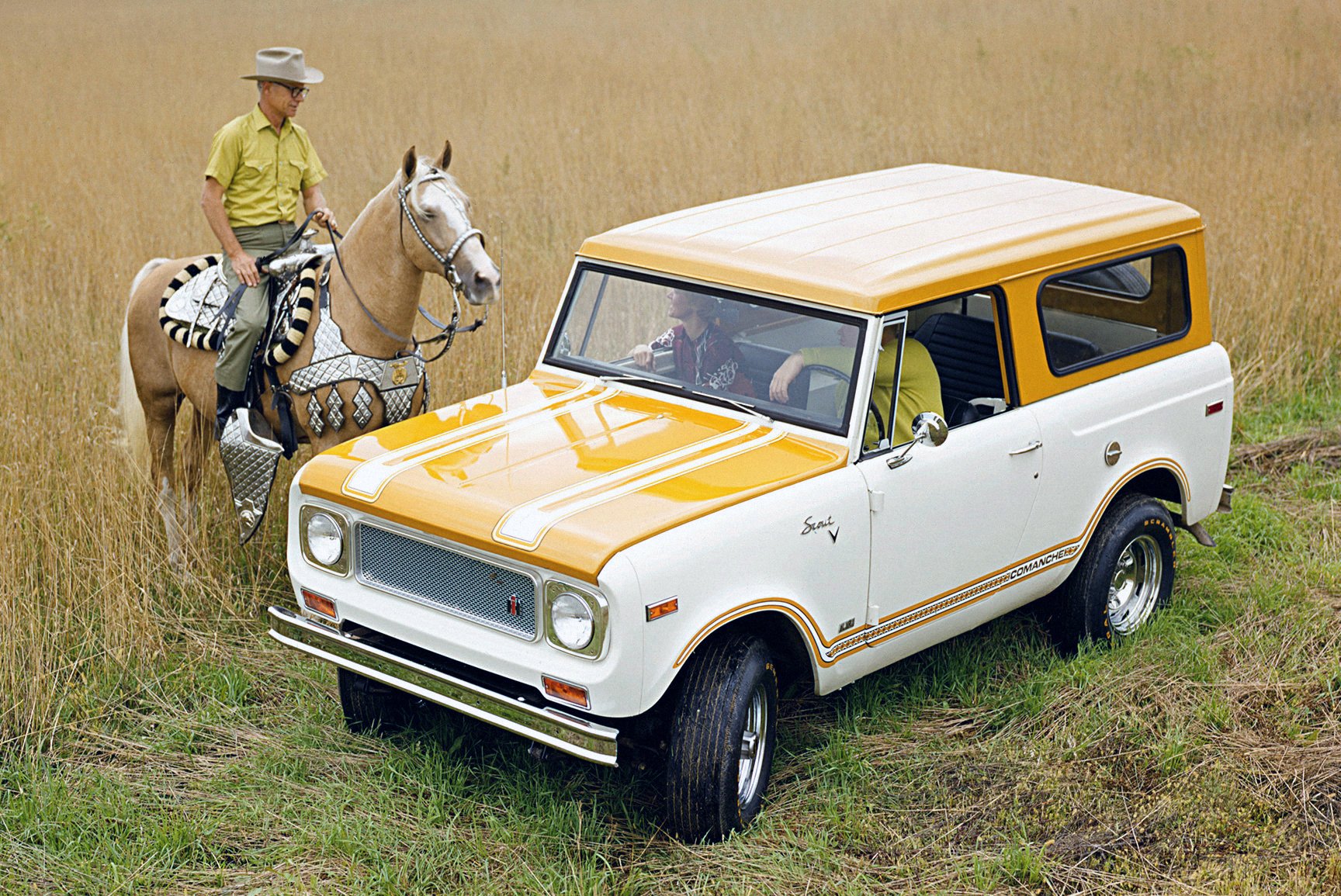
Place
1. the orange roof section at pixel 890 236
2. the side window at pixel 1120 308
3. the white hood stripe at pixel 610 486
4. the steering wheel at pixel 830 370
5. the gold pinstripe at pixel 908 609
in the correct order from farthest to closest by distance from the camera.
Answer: the side window at pixel 1120 308 → the orange roof section at pixel 890 236 → the steering wheel at pixel 830 370 → the gold pinstripe at pixel 908 609 → the white hood stripe at pixel 610 486

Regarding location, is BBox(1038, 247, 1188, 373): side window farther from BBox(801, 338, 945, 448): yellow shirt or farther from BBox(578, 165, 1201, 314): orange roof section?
BBox(801, 338, 945, 448): yellow shirt

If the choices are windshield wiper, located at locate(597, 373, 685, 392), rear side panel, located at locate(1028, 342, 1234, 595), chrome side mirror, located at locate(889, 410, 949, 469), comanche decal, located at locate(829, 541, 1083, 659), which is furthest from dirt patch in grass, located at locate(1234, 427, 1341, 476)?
windshield wiper, located at locate(597, 373, 685, 392)

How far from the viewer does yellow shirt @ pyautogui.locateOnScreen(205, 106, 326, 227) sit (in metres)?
6.14

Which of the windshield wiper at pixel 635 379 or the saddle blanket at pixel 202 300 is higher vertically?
the saddle blanket at pixel 202 300

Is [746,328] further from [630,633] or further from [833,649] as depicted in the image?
[630,633]

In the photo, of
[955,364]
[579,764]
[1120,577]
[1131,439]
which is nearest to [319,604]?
[579,764]

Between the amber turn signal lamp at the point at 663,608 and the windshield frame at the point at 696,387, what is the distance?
1047 millimetres

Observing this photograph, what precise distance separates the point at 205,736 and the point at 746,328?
8.79 ft

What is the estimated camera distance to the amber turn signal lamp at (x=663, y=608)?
4.00m

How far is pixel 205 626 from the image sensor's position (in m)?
6.04

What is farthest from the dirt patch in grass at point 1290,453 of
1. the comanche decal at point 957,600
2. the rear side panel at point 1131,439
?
the comanche decal at point 957,600

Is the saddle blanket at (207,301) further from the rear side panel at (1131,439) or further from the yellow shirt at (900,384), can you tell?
the rear side panel at (1131,439)

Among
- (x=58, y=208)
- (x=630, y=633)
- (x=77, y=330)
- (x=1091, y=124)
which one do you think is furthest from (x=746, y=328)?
(x=1091, y=124)

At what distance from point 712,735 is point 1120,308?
10.1ft
